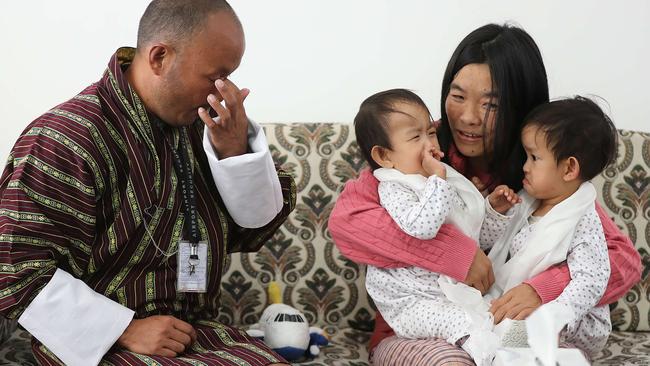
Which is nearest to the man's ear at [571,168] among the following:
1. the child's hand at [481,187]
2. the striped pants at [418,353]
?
the child's hand at [481,187]

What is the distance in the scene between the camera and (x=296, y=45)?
10.7ft

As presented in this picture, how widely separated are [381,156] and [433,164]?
0.55 feet

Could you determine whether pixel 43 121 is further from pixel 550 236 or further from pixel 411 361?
pixel 550 236

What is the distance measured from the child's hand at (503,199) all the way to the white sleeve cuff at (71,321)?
1.01 m

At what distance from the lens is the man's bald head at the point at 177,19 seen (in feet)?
6.77

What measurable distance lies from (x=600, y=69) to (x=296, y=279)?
4.67 ft

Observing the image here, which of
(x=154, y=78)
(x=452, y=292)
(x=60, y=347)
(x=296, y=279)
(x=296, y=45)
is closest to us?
(x=60, y=347)

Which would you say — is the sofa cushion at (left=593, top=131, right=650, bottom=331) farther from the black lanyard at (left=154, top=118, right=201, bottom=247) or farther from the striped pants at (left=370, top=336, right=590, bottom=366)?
the black lanyard at (left=154, top=118, right=201, bottom=247)

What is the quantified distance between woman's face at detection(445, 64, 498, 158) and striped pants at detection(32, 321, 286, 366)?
79 cm

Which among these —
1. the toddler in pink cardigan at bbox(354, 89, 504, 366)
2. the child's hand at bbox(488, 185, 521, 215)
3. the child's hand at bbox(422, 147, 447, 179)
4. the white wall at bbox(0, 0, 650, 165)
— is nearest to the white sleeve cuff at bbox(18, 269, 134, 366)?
the toddler in pink cardigan at bbox(354, 89, 504, 366)

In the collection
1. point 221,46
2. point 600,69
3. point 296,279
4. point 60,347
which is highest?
point 221,46

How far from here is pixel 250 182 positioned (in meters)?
2.13

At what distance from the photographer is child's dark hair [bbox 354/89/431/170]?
7.68 feet

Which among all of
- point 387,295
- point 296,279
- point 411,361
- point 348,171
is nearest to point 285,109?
point 348,171
